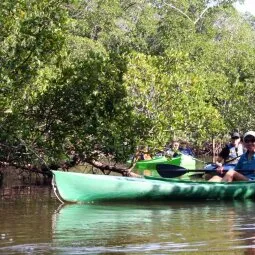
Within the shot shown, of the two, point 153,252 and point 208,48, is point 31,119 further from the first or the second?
point 208,48

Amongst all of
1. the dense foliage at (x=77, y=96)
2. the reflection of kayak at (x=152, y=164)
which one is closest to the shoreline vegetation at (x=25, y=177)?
the dense foliage at (x=77, y=96)

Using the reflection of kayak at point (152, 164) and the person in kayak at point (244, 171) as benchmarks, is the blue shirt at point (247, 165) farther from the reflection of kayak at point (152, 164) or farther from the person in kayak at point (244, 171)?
the reflection of kayak at point (152, 164)

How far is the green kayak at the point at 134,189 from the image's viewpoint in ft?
35.3

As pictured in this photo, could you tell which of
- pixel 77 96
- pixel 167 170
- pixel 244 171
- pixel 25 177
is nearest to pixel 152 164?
pixel 25 177

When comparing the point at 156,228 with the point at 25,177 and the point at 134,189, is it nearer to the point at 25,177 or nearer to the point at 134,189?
the point at 134,189

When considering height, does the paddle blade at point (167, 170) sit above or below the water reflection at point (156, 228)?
above

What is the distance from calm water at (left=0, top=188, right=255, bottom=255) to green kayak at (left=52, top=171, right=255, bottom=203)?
0.51 feet

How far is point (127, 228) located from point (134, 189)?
265 centimetres

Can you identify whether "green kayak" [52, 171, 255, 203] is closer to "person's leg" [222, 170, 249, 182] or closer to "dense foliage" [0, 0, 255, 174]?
"person's leg" [222, 170, 249, 182]

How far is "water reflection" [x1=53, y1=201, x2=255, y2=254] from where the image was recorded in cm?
693

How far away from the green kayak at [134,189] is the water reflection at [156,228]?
0.19m

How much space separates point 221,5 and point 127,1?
5543mm

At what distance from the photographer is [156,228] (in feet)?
27.4

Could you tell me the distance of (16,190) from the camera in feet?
44.5
